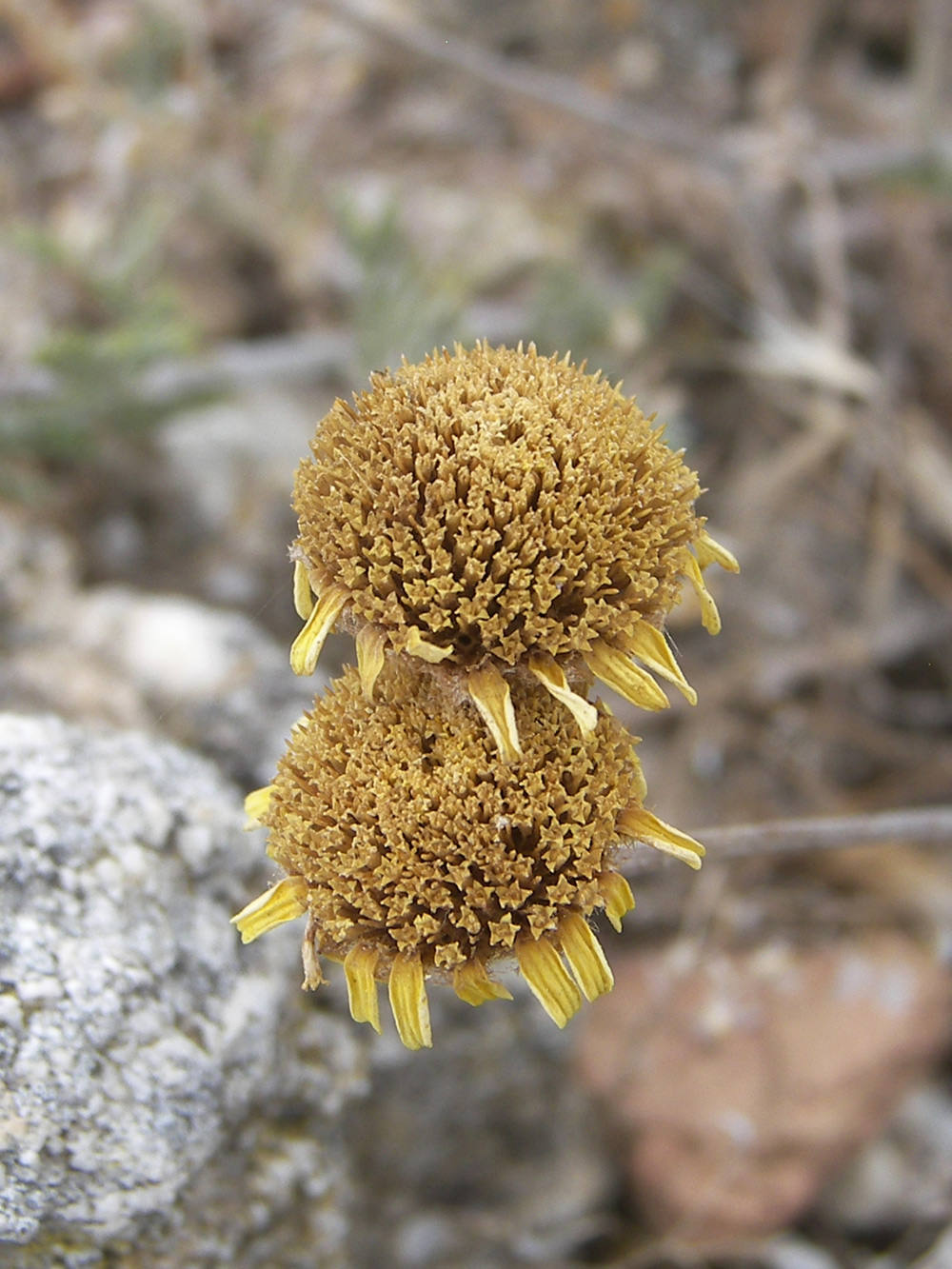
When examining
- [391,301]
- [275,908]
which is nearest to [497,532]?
[275,908]

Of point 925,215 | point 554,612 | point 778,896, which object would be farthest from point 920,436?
point 554,612

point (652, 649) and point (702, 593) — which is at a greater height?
point (702, 593)

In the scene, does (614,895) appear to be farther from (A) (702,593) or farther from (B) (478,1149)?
(B) (478,1149)

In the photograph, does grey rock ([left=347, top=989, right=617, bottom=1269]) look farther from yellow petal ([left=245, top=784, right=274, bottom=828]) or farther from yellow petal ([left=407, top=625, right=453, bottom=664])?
yellow petal ([left=407, top=625, right=453, bottom=664])

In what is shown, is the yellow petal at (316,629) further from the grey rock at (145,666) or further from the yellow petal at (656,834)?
the grey rock at (145,666)

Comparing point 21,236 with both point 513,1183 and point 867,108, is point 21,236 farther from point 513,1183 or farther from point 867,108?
point 867,108

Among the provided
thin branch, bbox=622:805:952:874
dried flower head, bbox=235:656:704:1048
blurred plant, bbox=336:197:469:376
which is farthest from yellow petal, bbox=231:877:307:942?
blurred plant, bbox=336:197:469:376

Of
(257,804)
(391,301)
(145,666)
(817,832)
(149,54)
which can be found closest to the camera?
(257,804)
